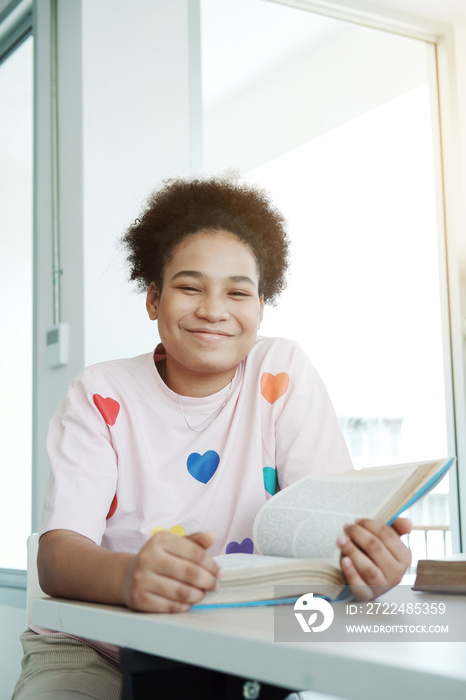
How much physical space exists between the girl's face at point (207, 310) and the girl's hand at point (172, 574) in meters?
0.50

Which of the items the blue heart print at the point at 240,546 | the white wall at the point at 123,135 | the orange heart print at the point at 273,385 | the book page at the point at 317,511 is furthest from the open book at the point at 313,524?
the white wall at the point at 123,135

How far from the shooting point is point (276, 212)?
50.1 inches

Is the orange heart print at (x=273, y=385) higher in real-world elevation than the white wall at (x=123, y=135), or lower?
lower

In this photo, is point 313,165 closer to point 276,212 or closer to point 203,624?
point 276,212

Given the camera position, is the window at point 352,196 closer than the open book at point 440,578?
No

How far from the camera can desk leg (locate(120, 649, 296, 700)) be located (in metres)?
0.55

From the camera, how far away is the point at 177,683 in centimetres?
60

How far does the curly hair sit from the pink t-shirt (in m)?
0.17

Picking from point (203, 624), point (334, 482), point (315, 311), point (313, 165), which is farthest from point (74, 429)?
point (313, 165)

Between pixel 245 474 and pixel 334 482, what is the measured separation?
0.91ft

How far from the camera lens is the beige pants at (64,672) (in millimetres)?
820

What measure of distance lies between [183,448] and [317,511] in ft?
1.19

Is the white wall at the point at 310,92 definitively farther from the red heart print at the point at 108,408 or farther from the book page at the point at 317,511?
the book page at the point at 317,511

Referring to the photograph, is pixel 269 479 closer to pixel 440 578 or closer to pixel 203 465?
pixel 203 465
